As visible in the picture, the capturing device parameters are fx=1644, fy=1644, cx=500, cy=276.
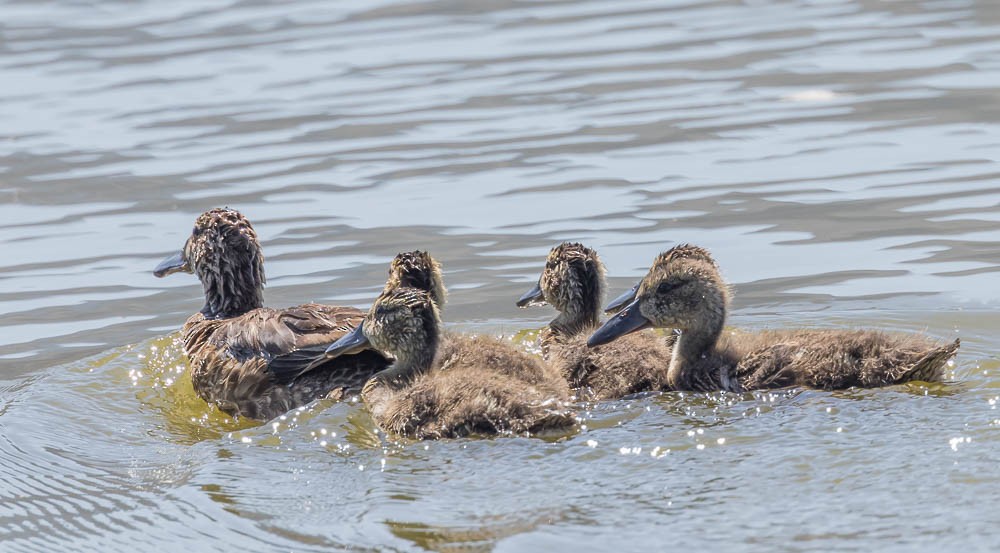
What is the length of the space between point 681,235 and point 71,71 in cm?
931

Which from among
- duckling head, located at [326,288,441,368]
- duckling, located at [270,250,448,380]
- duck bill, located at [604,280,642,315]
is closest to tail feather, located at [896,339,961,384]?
duck bill, located at [604,280,642,315]

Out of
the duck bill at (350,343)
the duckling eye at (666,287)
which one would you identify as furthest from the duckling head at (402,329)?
the duckling eye at (666,287)

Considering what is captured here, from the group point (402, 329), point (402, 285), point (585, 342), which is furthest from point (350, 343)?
point (585, 342)

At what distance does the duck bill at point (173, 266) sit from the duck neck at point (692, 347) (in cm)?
366

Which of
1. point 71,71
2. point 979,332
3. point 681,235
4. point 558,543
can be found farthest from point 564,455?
point 71,71

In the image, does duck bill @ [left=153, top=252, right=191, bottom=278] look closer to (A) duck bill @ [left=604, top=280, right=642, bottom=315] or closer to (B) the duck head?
(B) the duck head

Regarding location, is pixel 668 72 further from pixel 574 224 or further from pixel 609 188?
pixel 574 224

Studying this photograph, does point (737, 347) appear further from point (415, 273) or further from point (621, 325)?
point (415, 273)

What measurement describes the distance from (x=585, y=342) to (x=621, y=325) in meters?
0.28

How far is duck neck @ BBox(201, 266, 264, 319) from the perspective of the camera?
10617mm

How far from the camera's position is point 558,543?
249 inches

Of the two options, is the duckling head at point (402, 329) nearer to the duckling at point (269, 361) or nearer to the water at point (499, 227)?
the duckling at point (269, 361)

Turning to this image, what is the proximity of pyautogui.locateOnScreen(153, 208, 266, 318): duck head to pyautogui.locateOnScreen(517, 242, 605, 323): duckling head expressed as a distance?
1861 millimetres

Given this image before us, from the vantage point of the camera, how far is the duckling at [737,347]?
323 inches
